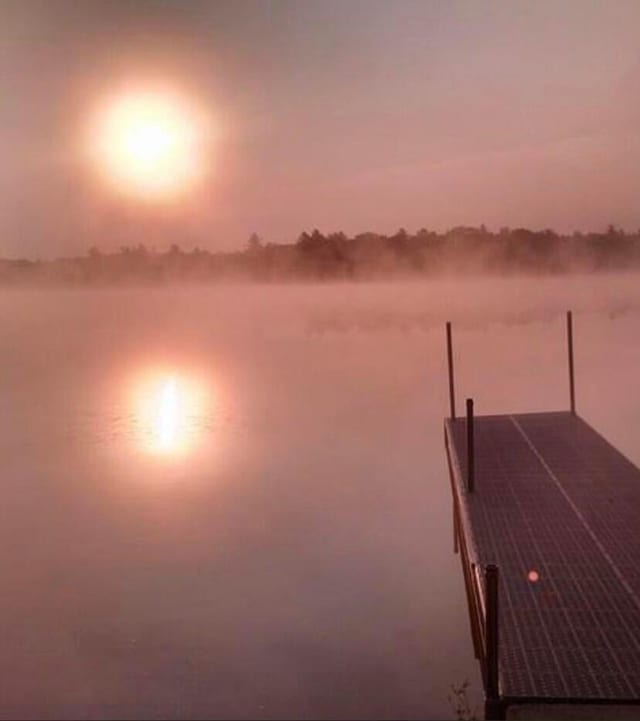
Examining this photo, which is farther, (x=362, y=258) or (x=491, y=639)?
(x=362, y=258)

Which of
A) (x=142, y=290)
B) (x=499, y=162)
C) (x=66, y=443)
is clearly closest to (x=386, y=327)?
(x=499, y=162)

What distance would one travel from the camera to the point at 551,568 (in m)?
4.12

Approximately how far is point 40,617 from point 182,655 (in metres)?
1.10

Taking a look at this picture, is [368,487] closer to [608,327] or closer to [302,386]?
[302,386]

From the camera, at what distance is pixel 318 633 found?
470cm

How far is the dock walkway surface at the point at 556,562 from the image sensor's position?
10.2 ft

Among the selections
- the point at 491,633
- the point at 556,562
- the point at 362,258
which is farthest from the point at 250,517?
the point at 362,258

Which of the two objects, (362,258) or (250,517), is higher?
(362,258)

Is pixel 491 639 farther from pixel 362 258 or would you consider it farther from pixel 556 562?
pixel 362 258

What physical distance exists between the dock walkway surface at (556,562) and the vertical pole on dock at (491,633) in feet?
0.11

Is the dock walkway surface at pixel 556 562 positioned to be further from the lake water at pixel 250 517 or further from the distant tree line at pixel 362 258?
the distant tree line at pixel 362 258

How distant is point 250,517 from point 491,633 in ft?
13.2

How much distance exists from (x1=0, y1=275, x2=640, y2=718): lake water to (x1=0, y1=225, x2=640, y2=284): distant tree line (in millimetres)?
4040

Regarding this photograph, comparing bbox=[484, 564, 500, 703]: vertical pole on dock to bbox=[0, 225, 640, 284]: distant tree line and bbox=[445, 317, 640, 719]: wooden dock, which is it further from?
bbox=[0, 225, 640, 284]: distant tree line
